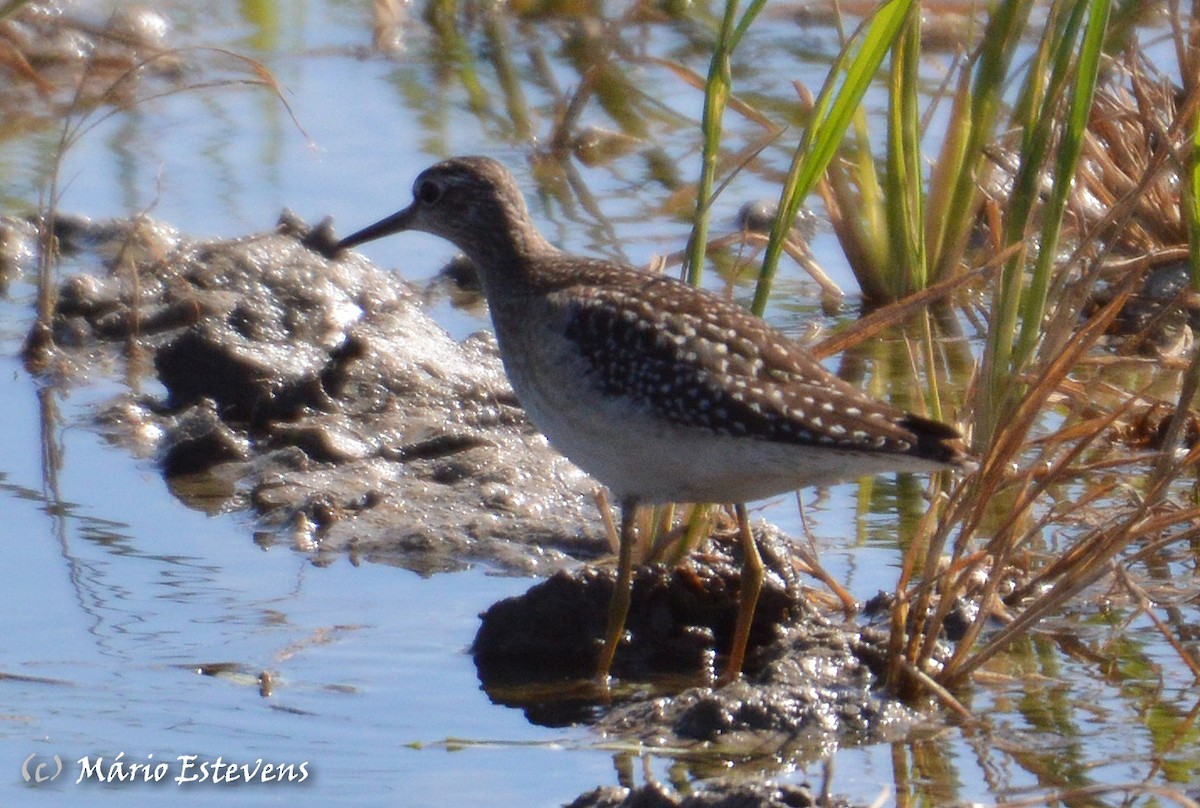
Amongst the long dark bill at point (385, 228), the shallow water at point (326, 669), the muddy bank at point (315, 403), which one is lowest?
the shallow water at point (326, 669)

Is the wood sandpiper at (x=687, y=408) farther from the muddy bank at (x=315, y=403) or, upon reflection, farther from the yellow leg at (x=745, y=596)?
the muddy bank at (x=315, y=403)

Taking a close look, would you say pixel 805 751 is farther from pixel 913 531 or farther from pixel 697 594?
pixel 913 531


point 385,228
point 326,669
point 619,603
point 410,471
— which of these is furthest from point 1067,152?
point 385,228

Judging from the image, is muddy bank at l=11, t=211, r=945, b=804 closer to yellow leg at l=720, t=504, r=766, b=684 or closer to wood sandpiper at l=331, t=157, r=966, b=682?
yellow leg at l=720, t=504, r=766, b=684

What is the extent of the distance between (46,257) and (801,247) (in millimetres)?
3402

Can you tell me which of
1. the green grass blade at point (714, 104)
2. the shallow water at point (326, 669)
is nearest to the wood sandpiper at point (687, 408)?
the green grass blade at point (714, 104)

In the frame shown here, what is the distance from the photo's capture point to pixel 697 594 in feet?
22.3

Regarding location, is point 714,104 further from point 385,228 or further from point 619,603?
point 385,228

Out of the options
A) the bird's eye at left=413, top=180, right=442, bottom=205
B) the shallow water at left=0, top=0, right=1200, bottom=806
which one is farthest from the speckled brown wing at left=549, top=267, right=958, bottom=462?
the bird's eye at left=413, top=180, right=442, bottom=205

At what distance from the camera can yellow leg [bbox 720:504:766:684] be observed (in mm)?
6441

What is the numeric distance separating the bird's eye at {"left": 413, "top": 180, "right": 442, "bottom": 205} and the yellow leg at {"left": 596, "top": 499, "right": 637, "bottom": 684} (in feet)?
6.81

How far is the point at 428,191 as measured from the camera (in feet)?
26.5

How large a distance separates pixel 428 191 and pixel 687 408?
221cm

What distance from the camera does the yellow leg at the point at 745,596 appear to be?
6.44 m
